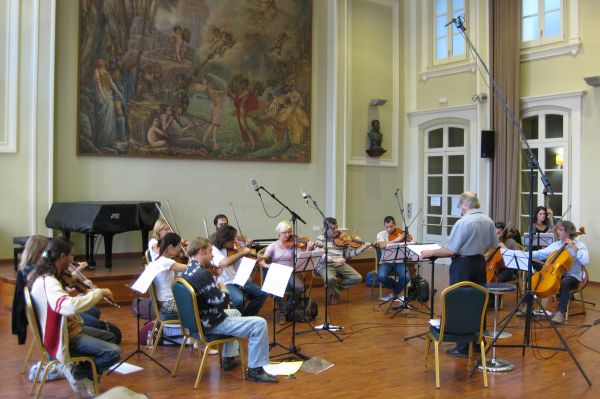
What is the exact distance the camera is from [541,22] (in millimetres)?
10852

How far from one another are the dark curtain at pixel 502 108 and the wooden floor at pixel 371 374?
4555 millimetres

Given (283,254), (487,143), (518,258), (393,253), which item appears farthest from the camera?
(487,143)

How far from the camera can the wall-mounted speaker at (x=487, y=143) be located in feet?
37.5

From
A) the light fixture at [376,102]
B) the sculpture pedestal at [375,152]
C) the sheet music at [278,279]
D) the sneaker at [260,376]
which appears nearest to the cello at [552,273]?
the sheet music at [278,279]

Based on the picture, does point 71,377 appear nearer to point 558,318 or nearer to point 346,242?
point 346,242

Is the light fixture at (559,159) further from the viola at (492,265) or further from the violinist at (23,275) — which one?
the violinist at (23,275)

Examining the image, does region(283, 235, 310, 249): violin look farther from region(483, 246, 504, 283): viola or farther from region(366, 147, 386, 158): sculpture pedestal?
region(366, 147, 386, 158): sculpture pedestal

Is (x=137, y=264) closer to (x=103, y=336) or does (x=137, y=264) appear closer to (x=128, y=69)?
(x=128, y=69)

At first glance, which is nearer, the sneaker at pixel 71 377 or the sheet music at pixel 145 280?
the sneaker at pixel 71 377

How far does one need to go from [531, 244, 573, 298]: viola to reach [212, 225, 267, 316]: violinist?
10.4ft

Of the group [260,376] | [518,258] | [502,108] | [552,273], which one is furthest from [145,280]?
[502,108]

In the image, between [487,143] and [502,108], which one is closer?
[502,108]

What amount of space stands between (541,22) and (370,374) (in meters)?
8.23

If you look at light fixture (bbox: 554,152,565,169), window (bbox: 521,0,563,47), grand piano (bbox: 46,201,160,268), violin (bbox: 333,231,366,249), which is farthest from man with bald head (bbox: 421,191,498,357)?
window (bbox: 521,0,563,47)
